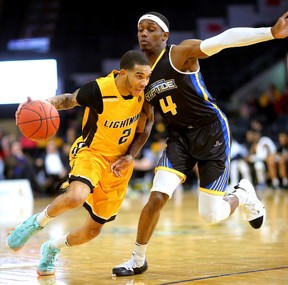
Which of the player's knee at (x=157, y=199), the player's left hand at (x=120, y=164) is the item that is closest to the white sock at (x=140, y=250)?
the player's knee at (x=157, y=199)

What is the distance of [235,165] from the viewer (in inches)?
692

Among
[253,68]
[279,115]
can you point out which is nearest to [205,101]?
[279,115]

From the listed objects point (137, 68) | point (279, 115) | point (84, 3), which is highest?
point (84, 3)

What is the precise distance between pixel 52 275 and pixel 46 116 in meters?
1.23

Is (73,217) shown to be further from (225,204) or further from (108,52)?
(108,52)

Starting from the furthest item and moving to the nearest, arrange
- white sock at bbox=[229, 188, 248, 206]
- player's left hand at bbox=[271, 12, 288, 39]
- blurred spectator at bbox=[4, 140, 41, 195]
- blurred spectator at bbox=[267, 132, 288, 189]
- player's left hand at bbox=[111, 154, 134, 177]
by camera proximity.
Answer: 1. blurred spectator at bbox=[267, 132, 288, 189]
2. blurred spectator at bbox=[4, 140, 41, 195]
3. white sock at bbox=[229, 188, 248, 206]
4. player's left hand at bbox=[111, 154, 134, 177]
5. player's left hand at bbox=[271, 12, 288, 39]

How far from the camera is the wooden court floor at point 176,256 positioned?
5081 mm

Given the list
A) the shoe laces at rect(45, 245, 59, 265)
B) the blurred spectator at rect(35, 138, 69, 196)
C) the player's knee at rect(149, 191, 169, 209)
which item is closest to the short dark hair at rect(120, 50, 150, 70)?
the player's knee at rect(149, 191, 169, 209)

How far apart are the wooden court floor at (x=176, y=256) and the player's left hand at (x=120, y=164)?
798mm

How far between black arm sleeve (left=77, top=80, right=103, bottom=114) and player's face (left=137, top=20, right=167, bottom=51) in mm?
549

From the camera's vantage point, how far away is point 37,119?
5230 mm

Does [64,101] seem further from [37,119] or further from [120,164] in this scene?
[120,164]

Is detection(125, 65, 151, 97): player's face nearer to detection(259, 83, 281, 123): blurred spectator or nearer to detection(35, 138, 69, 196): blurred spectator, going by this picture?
detection(35, 138, 69, 196): blurred spectator

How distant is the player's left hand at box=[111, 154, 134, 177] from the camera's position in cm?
543
